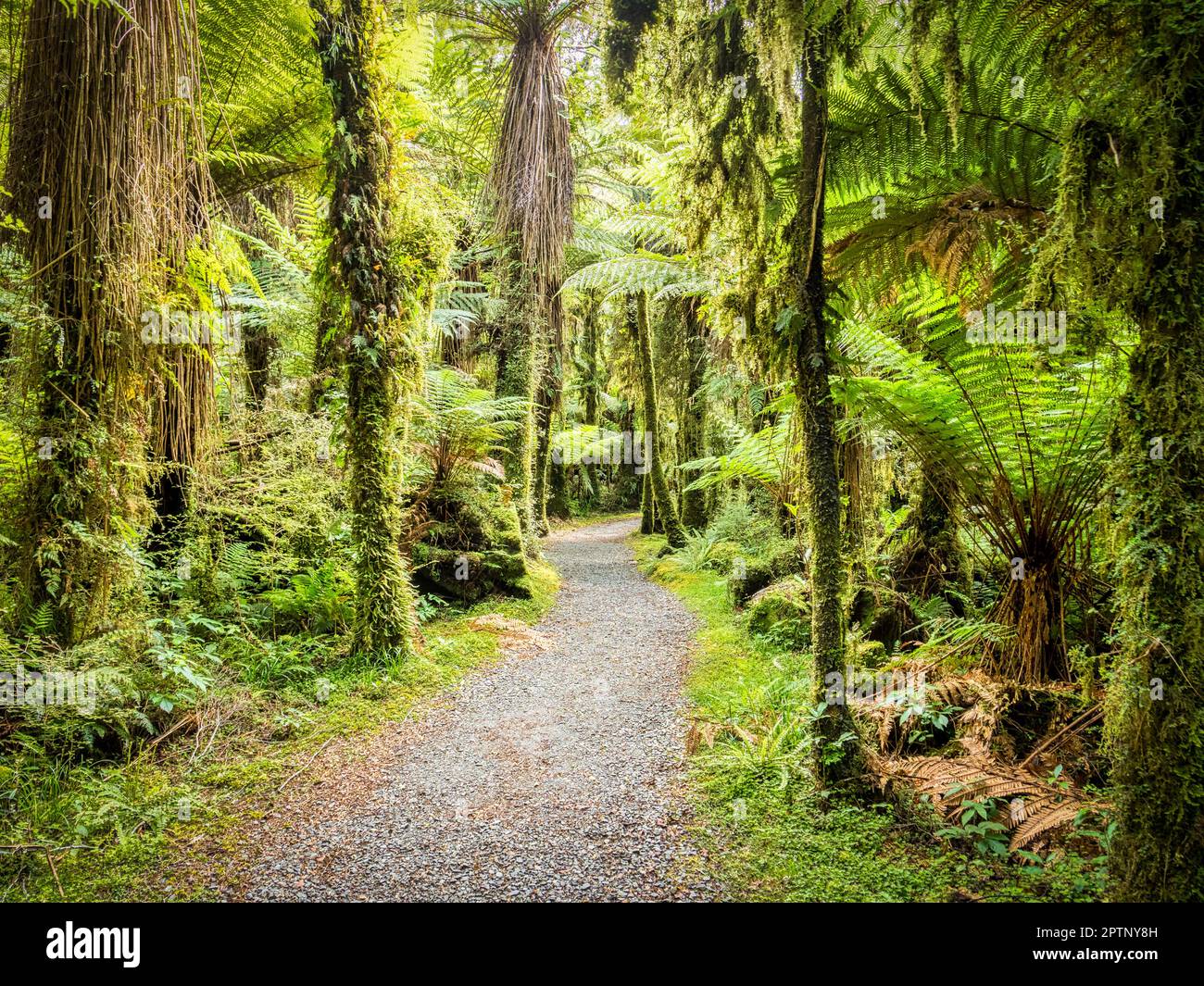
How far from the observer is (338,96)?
449cm

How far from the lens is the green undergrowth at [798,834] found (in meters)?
2.19

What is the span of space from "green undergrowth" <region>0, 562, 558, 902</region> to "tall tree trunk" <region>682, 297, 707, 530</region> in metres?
6.87

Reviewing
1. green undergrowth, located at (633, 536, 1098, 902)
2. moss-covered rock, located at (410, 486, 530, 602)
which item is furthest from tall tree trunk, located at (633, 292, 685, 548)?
green undergrowth, located at (633, 536, 1098, 902)

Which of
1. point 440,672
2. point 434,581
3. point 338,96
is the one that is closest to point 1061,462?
point 440,672

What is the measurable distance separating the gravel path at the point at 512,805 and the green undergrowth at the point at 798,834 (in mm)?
174

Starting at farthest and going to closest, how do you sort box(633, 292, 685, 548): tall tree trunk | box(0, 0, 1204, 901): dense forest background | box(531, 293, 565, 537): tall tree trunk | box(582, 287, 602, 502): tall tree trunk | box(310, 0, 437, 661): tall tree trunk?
box(582, 287, 602, 502): tall tree trunk < box(633, 292, 685, 548): tall tree trunk < box(531, 293, 565, 537): tall tree trunk < box(310, 0, 437, 661): tall tree trunk < box(0, 0, 1204, 901): dense forest background

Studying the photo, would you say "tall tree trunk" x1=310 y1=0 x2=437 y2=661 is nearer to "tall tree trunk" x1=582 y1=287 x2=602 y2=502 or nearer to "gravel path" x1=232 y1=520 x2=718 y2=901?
"gravel path" x1=232 y1=520 x2=718 y2=901

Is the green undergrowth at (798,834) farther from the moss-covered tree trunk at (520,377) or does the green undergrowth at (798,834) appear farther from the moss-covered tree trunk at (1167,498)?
the moss-covered tree trunk at (520,377)

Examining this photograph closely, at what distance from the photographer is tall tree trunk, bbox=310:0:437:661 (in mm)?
4551

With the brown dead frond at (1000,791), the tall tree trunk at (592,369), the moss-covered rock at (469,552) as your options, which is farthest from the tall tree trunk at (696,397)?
the brown dead frond at (1000,791)

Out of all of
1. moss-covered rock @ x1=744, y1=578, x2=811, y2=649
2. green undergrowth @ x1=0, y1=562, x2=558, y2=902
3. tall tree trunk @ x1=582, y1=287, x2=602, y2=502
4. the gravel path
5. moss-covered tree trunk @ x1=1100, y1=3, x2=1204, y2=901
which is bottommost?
the gravel path

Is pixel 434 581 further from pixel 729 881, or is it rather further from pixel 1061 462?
pixel 1061 462

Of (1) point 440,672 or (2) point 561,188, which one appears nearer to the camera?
(1) point 440,672
